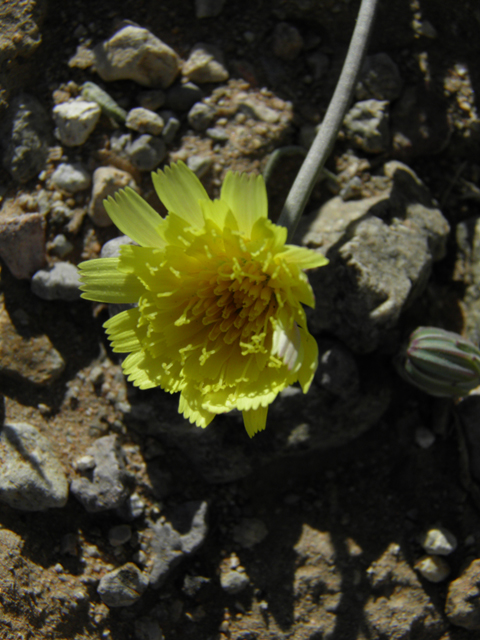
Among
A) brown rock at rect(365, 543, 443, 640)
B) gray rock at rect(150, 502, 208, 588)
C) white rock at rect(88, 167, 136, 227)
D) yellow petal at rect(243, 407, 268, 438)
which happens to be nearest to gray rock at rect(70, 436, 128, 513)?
gray rock at rect(150, 502, 208, 588)

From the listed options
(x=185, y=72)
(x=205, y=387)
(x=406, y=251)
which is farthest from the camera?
(x=185, y=72)

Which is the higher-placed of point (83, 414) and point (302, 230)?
point (302, 230)

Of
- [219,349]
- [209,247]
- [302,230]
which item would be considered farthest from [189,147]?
[219,349]

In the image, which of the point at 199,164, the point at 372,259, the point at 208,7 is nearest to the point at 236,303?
the point at 372,259

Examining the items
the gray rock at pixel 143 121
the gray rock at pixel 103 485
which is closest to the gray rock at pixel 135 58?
the gray rock at pixel 143 121

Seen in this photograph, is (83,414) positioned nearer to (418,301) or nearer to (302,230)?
(302,230)

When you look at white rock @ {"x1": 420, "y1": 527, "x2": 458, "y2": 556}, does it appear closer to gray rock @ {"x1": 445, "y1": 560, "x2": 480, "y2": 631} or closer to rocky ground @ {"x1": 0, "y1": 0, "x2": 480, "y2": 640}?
rocky ground @ {"x1": 0, "y1": 0, "x2": 480, "y2": 640}

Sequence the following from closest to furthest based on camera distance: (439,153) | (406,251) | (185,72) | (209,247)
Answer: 1. (209,247)
2. (406,251)
3. (185,72)
4. (439,153)
